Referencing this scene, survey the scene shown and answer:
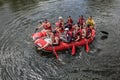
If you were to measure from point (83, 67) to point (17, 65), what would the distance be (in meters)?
4.43

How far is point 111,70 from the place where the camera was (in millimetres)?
13102

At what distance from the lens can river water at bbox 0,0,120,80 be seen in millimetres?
13000

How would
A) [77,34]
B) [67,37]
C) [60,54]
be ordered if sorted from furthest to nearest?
[77,34], [67,37], [60,54]

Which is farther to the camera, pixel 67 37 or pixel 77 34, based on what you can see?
pixel 77 34

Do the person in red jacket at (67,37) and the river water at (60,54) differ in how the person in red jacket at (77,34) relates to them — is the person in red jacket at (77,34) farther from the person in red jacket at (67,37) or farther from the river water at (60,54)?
the river water at (60,54)

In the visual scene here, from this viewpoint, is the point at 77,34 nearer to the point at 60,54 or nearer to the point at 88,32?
the point at 88,32

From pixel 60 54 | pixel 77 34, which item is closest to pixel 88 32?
pixel 77 34

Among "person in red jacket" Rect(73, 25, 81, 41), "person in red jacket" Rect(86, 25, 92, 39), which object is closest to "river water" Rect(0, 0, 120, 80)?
"person in red jacket" Rect(86, 25, 92, 39)

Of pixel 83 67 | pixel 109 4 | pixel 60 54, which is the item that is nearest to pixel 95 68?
pixel 83 67

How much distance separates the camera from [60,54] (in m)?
14.9

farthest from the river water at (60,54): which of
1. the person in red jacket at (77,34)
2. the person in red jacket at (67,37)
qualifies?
the person in red jacket at (77,34)

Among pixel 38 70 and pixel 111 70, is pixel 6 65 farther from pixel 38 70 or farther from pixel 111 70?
pixel 111 70

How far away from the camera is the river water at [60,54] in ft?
42.7

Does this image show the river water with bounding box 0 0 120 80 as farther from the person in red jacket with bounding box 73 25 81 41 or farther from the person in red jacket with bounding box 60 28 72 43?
the person in red jacket with bounding box 73 25 81 41
